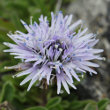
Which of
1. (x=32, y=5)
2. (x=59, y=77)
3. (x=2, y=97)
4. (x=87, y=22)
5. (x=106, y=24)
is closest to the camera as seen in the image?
(x=59, y=77)

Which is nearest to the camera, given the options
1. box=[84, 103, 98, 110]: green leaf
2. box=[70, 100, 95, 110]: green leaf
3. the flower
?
the flower

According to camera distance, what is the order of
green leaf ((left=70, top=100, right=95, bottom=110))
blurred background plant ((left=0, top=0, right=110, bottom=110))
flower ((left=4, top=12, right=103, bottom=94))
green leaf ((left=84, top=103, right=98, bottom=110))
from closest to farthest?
flower ((left=4, top=12, right=103, bottom=94))
green leaf ((left=84, top=103, right=98, bottom=110))
blurred background plant ((left=0, top=0, right=110, bottom=110))
green leaf ((left=70, top=100, right=95, bottom=110))

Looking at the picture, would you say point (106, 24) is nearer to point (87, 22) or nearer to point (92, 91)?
point (87, 22)

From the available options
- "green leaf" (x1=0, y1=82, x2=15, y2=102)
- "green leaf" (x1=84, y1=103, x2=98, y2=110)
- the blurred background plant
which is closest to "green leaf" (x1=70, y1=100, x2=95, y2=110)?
the blurred background plant

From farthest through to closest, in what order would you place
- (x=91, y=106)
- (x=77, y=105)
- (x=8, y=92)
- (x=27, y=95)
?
(x=27, y=95) < (x=77, y=105) < (x=8, y=92) < (x=91, y=106)

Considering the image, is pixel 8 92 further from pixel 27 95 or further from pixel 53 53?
pixel 53 53

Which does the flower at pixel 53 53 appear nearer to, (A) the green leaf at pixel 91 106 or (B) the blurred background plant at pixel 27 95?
(B) the blurred background plant at pixel 27 95

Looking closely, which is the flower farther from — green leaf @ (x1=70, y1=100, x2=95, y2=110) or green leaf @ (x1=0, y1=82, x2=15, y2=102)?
green leaf @ (x1=70, y1=100, x2=95, y2=110)

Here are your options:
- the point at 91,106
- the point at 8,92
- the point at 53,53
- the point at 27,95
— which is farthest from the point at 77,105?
the point at 53,53

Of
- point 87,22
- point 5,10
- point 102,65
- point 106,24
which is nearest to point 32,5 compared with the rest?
point 5,10
